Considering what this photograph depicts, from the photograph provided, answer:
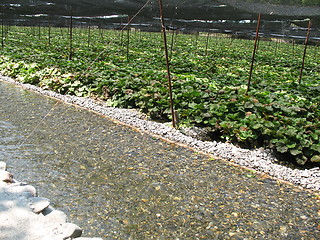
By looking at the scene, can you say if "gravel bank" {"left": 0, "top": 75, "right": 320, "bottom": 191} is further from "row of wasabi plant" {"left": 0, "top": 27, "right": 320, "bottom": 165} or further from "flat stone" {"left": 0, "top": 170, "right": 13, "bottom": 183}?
"flat stone" {"left": 0, "top": 170, "right": 13, "bottom": 183}

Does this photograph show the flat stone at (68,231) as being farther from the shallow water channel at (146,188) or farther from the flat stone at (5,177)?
the flat stone at (5,177)

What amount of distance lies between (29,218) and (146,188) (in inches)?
49.3

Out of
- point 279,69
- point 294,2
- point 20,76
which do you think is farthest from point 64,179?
point 294,2

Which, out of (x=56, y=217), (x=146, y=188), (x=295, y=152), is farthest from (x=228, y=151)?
(x=56, y=217)

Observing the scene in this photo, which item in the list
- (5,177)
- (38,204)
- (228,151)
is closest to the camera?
(38,204)

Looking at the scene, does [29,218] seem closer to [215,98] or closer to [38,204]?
[38,204]

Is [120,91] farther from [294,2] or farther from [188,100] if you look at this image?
[294,2]

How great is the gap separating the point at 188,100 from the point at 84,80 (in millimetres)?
2773

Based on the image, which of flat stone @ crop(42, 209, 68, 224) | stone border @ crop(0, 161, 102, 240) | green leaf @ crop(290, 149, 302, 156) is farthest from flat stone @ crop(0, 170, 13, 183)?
green leaf @ crop(290, 149, 302, 156)

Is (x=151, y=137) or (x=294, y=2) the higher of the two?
(x=294, y=2)

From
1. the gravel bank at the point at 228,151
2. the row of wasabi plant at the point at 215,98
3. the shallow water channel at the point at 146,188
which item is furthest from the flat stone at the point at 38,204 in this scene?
the gravel bank at the point at 228,151

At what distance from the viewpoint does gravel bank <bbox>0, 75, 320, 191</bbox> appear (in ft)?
12.1

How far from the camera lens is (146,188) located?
3279mm

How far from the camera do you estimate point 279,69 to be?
36.2ft
